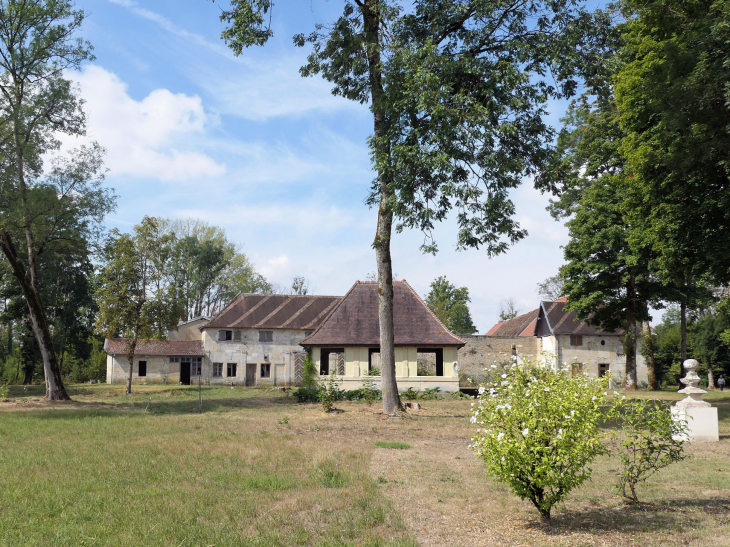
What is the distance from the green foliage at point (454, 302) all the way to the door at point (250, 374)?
1161 inches

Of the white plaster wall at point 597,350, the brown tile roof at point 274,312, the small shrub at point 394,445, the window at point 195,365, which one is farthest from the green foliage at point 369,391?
the window at point 195,365

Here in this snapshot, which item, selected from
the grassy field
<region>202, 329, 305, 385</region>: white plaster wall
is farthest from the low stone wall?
the grassy field

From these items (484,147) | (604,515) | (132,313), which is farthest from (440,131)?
(132,313)

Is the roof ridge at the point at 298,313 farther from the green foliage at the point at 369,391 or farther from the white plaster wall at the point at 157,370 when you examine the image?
the green foliage at the point at 369,391

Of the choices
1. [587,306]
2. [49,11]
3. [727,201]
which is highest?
[49,11]

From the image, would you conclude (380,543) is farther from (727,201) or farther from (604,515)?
(727,201)

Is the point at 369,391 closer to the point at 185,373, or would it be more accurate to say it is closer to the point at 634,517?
the point at 634,517

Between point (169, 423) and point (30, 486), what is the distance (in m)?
8.20

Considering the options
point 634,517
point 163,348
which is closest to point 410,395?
point 634,517

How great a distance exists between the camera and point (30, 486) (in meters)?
7.33

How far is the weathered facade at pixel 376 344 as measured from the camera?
2703 cm

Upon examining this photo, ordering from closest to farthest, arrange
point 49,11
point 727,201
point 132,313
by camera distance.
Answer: point 727,201 → point 49,11 → point 132,313

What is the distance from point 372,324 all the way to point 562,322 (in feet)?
63.8

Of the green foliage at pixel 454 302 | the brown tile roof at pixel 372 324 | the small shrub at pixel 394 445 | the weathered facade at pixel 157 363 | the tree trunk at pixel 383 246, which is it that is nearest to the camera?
the small shrub at pixel 394 445
